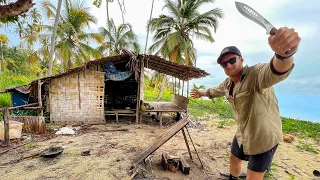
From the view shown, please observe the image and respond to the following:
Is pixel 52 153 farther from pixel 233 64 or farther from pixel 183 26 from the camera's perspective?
pixel 183 26

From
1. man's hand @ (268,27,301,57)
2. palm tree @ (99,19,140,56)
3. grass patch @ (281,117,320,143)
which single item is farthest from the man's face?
palm tree @ (99,19,140,56)

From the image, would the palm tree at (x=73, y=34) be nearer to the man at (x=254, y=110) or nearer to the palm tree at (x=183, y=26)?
the palm tree at (x=183, y=26)

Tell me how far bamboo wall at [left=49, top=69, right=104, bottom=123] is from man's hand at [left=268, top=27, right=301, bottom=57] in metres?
8.63

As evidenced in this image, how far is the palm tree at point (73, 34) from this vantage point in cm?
1528

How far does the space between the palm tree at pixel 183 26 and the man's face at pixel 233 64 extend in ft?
43.0

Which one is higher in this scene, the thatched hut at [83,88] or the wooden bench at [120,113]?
the thatched hut at [83,88]

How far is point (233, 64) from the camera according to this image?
2123 millimetres

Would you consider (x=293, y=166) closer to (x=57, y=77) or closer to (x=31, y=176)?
(x=31, y=176)

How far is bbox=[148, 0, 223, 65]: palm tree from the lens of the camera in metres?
15.4

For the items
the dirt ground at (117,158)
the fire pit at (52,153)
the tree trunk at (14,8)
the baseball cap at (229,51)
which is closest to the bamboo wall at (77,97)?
the dirt ground at (117,158)

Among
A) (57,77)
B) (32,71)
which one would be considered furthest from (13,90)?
(32,71)

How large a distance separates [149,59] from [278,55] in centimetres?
801

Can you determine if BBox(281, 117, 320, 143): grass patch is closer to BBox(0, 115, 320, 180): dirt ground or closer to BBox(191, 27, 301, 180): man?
BBox(0, 115, 320, 180): dirt ground

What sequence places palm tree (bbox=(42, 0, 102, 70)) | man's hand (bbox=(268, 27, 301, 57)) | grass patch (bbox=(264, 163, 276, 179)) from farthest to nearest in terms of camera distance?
palm tree (bbox=(42, 0, 102, 70)), grass patch (bbox=(264, 163, 276, 179)), man's hand (bbox=(268, 27, 301, 57))
